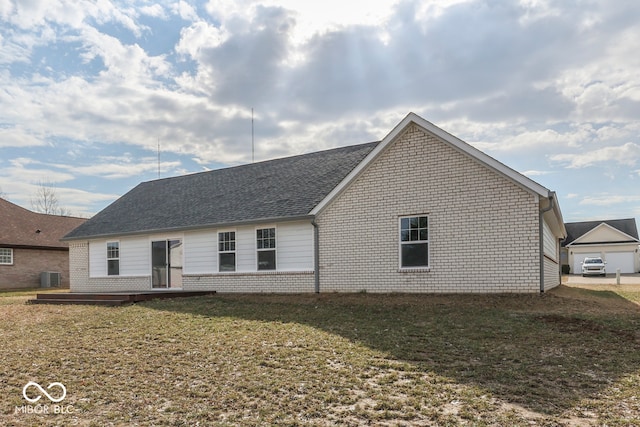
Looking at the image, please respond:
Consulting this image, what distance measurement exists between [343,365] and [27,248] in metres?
28.7

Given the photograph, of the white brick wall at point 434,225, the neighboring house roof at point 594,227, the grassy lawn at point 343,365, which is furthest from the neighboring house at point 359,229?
the neighboring house roof at point 594,227

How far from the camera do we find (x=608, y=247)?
1654 inches

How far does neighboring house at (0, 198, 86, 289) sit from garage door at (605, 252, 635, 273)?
4390 centimetres

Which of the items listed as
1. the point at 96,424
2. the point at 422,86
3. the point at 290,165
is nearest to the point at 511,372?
the point at 96,424

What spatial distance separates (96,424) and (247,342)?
3.58m

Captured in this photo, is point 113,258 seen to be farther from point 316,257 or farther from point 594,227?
point 594,227

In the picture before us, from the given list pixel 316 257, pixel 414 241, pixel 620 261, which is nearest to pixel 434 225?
pixel 414 241

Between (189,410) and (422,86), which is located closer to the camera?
(189,410)

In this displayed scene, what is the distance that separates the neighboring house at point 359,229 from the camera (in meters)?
12.4

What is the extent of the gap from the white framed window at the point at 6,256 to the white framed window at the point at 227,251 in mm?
17773

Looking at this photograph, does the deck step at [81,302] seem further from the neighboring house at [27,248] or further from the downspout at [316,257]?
the neighboring house at [27,248]

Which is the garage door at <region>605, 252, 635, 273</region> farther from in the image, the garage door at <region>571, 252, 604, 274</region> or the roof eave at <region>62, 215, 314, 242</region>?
the roof eave at <region>62, 215, 314, 242</region>

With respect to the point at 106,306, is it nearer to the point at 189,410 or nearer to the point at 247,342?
the point at 247,342

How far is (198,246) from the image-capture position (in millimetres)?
18203
